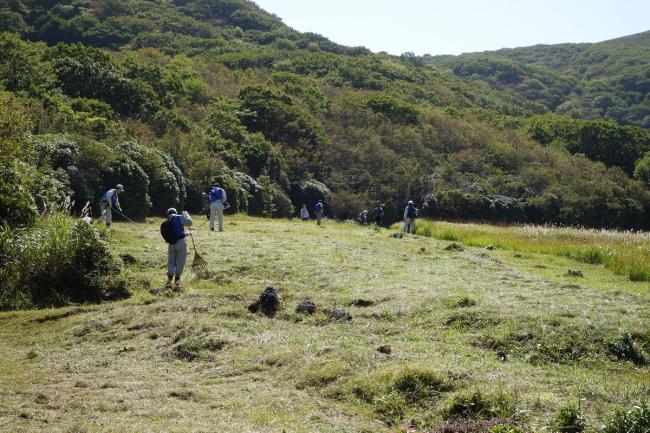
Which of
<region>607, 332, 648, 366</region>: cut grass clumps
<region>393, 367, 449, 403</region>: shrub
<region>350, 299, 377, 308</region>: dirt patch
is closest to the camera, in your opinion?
<region>393, 367, 449, 403</region>: shrub

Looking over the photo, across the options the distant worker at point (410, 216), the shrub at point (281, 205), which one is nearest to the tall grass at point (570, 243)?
the distant worker at point (410, 216)

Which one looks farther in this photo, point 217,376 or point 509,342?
point 509,342

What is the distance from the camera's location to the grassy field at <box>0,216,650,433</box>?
26.4ft

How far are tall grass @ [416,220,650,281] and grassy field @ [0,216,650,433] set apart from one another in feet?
7.73

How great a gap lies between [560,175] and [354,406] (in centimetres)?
6499

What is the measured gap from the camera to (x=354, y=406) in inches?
335

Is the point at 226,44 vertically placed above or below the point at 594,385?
above

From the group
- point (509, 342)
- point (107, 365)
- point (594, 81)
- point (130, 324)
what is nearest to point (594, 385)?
point (509, 342)

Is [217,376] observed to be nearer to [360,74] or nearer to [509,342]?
[509,342]

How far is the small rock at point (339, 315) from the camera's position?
12.6m

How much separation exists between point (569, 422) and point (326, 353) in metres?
4.21

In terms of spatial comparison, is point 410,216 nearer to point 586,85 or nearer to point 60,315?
point 60,315

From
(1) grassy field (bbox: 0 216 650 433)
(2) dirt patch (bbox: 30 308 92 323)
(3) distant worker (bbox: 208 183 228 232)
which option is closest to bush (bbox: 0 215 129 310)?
(1) grassy field (bbox: 0 216 650 433)

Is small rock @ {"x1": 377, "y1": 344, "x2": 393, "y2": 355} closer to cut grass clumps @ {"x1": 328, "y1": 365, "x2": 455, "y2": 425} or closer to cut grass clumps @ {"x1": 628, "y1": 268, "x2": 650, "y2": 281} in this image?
cut grass clumps @ {"x1": 328, "y1": 365, "x2": 455, "y2": 425}
